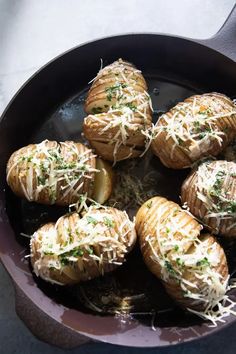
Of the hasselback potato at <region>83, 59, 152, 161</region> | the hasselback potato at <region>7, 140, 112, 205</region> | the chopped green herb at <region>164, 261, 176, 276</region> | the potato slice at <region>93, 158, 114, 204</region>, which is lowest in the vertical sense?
the chopped green herb at <region>164, 261, 176, 276</region>

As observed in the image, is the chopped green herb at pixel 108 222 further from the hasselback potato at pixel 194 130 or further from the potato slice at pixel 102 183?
the hasselback potato at pixel 194 130

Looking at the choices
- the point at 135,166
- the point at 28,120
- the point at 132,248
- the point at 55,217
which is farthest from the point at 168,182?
the point at 28,120

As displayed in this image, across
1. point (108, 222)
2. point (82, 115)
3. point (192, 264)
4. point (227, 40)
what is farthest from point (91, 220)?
point (227, 40)

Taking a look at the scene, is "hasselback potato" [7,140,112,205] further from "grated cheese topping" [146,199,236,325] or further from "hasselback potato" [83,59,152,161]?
"grated cheese topping" [146,199,236,325]

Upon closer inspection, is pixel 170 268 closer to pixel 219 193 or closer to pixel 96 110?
pixel 219 193

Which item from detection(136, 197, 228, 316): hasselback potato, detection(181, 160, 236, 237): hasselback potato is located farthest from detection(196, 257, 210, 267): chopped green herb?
detection(181, 160, 236, 237): hasselback potato

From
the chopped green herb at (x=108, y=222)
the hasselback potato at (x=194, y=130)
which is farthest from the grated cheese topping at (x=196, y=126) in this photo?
the chopped green herb at (x=108, y=222)

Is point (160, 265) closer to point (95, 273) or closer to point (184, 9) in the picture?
point (95, 273)
